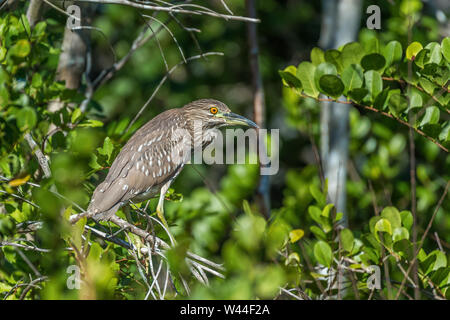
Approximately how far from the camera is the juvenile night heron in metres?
3.90

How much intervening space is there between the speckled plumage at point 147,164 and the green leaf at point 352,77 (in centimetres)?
143

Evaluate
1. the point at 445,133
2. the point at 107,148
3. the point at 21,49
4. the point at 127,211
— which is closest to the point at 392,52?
the point at 445,133

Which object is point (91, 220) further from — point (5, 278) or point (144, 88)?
point (144, 88)

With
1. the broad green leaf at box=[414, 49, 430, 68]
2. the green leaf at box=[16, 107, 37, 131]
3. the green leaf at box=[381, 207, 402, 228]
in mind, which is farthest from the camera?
the green leaf at box=[381, 207, 402, 228]

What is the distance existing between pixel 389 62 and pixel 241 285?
2219 millimetres

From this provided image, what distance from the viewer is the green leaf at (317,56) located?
12.7ft

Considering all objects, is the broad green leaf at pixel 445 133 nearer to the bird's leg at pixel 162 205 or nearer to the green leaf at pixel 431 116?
the green leaf at pixel 431 116

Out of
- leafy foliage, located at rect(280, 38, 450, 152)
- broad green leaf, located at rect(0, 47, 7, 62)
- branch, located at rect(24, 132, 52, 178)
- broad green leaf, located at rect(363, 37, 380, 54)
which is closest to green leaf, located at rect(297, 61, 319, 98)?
leafy foliage, located at rect(280, 38, 450, 152)

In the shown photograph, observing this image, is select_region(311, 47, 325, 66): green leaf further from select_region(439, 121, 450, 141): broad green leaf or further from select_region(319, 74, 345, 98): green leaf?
select_region(439, 121, 450, 141): broad green leaf

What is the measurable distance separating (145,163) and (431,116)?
6.45 ft

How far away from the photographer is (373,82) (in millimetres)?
3646

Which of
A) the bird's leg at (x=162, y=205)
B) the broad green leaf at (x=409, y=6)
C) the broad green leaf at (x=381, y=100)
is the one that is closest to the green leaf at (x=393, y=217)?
the broad green leaf at (x=381, y=100)

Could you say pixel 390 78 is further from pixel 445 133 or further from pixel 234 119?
pixel 234 119

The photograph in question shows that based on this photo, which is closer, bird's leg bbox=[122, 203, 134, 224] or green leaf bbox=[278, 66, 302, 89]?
green leaf bbox=[278, 66, 302, 89]
